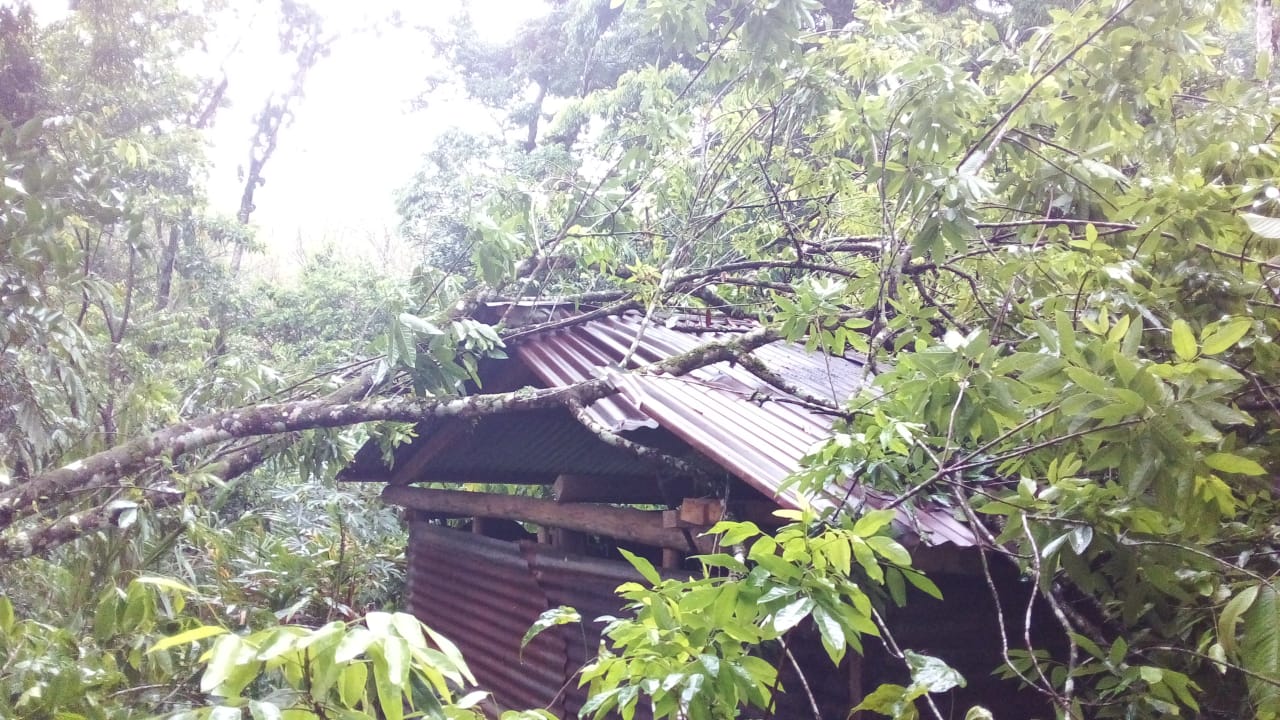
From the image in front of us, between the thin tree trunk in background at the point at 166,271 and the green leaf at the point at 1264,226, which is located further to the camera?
the thin tree trunk in background at the point at 166,271

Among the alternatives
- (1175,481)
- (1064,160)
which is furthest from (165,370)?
(1175,481)

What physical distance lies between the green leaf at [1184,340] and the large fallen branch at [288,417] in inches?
69.6

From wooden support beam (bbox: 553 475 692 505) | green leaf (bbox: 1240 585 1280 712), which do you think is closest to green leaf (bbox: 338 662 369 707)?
green leaf (bbox: 1240 585 1280 712)

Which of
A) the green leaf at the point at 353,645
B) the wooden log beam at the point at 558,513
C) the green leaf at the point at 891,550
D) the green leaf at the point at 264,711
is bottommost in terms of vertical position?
the wooden log beam at the point at 558,513

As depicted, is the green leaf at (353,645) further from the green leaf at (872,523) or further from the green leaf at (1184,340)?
the green leaf at (1184,340)

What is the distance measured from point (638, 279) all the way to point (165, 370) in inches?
249

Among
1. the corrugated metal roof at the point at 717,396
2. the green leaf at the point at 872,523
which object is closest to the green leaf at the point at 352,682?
the green leaf at the point at 872,523

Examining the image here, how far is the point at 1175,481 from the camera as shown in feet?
5.83

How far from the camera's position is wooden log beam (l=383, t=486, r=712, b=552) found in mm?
3834

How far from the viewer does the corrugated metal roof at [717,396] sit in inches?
106

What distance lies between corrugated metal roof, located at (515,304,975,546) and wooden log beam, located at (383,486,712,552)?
0.45 meters

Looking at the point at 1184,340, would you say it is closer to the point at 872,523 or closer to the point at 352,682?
the point at 872,523

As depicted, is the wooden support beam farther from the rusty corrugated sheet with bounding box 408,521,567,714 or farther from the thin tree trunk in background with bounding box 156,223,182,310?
the thin tree trunk in background with bounding box 156,223,182,310

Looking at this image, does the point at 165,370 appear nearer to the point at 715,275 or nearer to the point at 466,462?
the point at 466,462
